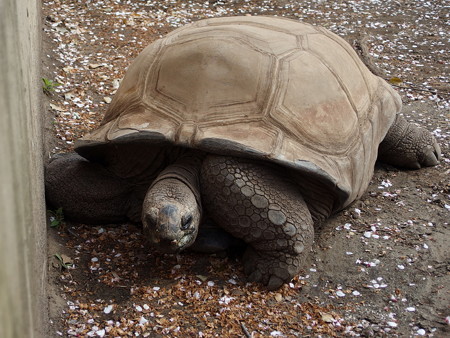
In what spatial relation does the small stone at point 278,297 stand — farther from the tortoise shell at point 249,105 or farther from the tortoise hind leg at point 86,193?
the tortoise hind leg at point 86,193

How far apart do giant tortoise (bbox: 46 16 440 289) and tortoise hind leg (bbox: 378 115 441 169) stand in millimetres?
589

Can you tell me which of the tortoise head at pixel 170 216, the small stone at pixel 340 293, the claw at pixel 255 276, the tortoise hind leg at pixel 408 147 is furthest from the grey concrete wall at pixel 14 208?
the tortoise hind leg at pixel 408 147

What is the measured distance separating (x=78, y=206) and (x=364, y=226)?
1.70 metres

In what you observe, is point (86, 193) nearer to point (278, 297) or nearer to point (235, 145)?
point (235, 145)

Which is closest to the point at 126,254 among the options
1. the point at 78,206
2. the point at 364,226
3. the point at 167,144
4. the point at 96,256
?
the point at 96,256

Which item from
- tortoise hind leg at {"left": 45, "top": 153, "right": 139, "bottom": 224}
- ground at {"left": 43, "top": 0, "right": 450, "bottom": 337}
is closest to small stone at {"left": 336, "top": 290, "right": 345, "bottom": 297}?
ground at {"left": 43, "top": 0, "right": 450, "bottom": 337}

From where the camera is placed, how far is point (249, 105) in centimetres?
333

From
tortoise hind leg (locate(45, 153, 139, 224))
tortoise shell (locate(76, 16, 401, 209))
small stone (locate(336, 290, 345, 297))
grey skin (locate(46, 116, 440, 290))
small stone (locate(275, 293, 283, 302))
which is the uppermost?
tortoise shell (locate(76, 16, 401, 209))

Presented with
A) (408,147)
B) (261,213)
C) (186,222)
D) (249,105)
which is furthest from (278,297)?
(408,147)

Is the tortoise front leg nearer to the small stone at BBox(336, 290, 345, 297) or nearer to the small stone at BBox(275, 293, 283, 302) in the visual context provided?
the small stone at BBox(275, 293, 283, 302)

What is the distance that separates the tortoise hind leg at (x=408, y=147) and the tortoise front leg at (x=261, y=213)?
1432mm

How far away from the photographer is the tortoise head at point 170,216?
2.95 meters

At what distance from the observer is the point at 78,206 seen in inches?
144

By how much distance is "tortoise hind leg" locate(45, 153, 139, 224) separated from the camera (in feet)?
12.0
